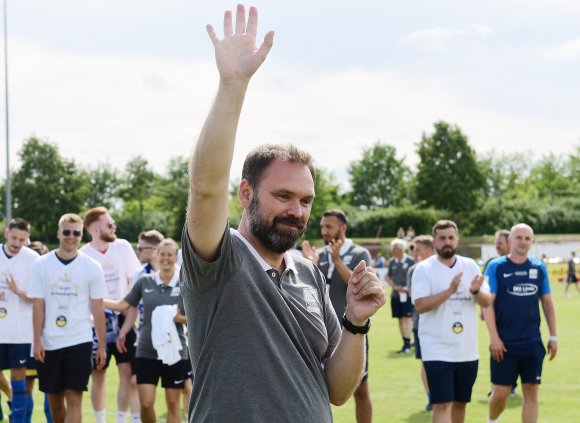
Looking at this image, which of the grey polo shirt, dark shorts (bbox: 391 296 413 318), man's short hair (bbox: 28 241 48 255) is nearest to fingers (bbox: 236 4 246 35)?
the grey polo shirt

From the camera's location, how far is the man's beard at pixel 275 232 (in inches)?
113

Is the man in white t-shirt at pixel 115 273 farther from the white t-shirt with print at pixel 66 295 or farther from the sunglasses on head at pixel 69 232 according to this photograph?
the sunglasses on head at pixel 69 232

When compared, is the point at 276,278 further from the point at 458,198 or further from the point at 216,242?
the point at 458,198

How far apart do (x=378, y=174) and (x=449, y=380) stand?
89.2 m

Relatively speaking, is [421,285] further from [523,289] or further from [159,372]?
[159,372]

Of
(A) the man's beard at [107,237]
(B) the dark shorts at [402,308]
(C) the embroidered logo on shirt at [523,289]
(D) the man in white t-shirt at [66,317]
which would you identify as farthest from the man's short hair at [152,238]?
(B) the dark shorts at [402,308]

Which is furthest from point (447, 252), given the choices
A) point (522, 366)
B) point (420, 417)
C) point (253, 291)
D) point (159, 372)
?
point (253, 291)

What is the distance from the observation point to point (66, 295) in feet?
26.9

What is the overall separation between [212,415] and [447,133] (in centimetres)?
7619

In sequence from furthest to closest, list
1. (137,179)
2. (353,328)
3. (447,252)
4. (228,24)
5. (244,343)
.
→ (137,179) < (447,252) < (353,328) < (244,343) < (228,24)

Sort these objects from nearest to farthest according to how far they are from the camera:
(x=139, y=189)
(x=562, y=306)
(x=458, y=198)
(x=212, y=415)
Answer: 1. (x=212, y=415)
2. (x=562, y=306)
3. (x=458, y=198)
4. (x=139, y=189)

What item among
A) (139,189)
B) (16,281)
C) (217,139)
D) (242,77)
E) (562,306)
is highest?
(139,189)

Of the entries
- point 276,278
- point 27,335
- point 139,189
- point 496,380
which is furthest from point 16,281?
point 139,189

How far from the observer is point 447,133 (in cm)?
7694
